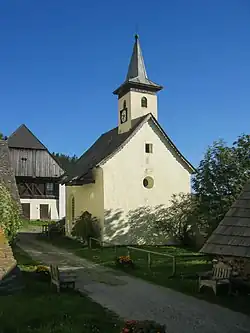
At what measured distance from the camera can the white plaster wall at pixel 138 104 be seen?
91.8ft

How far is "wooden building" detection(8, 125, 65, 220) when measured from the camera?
4731 centimetres

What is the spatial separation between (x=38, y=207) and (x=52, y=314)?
39535 mm

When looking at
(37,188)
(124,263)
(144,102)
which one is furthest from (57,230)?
(124,263)

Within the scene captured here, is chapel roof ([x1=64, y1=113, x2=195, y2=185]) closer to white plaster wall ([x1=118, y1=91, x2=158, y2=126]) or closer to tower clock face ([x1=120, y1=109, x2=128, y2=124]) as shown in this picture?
white plaster wall ([x1=118, y1=91, x2=158, y2=126])

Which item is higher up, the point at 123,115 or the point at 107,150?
the point at 123,115

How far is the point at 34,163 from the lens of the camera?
48.0 meters

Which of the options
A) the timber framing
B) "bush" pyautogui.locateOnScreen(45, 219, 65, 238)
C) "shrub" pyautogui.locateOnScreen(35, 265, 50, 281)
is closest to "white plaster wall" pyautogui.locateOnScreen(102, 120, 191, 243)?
"bush" pyautogui.locateOnScreen(45, 219, 65, 238)

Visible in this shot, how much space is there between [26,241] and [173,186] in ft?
38.7

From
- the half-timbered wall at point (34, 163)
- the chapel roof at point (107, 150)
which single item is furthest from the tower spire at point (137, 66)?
the half-timbered wall at point (34, 163)

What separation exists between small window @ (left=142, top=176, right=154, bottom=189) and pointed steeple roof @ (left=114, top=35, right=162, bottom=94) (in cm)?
685

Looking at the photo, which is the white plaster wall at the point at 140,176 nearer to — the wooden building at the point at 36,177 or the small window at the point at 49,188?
the wooden building at the point at 36,177

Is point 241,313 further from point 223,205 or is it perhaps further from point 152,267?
point 223,205

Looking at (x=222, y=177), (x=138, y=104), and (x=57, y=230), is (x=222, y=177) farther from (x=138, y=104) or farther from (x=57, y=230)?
(x=57, y=230)

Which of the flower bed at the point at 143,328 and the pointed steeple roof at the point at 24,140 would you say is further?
the pointed steeple roof at the point at 24,140
